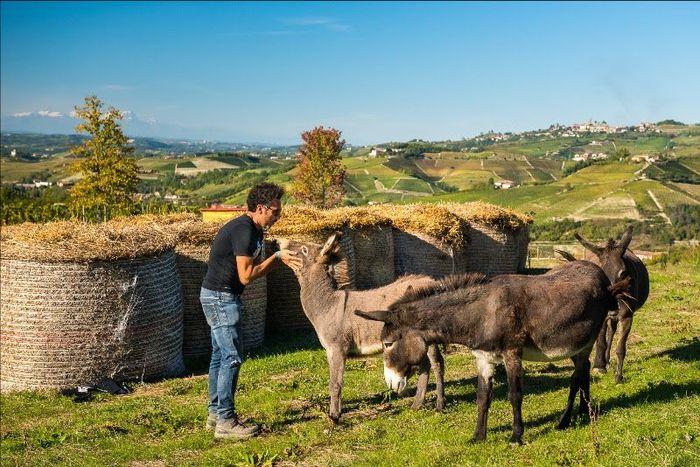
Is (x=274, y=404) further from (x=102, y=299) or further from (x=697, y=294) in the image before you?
(x=697, y=294)

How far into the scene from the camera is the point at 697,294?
18.0 m

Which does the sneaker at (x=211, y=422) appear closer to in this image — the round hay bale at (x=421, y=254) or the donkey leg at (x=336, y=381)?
the donkey leg at (x=336, y=381)

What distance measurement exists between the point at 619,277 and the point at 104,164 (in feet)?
126

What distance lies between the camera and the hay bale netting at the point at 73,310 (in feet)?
35.2

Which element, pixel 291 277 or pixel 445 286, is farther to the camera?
pixel 291 277

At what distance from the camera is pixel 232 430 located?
7.68 metres

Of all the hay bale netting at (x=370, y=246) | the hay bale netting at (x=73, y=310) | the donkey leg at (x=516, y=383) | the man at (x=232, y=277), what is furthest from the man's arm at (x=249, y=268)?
the hay bale netting at (x=370, y=246)

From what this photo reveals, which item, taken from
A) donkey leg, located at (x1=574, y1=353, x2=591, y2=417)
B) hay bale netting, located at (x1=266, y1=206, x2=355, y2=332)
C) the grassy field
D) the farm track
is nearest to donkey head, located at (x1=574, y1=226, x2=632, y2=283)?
the grassy field

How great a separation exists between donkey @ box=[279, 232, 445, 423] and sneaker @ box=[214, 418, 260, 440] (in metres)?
1.15

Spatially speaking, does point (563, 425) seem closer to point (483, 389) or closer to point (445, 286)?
point (483, 389)

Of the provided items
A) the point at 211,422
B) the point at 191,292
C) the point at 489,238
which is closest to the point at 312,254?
the point at 211,422

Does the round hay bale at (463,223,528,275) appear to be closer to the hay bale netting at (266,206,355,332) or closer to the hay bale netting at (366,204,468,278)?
the hay bale netting at (366,204,468,278)

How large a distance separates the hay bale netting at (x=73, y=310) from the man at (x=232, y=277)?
4262 mm

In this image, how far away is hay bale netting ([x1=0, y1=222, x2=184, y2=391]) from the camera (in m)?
10.7
